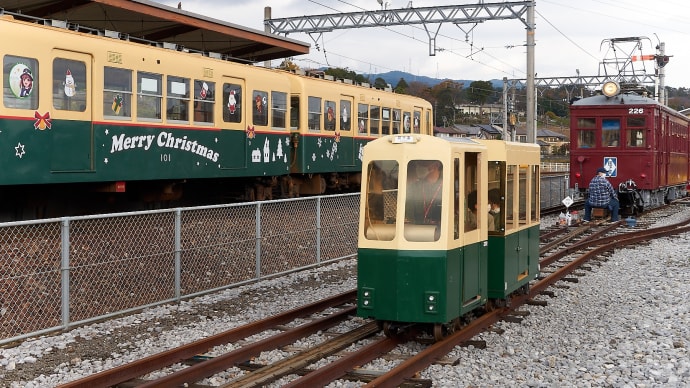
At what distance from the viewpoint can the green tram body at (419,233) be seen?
7805 mm

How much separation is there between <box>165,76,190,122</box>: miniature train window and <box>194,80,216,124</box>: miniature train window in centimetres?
27

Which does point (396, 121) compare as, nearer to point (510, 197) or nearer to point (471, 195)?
point (510, 197)

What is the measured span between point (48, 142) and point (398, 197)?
6705 millimetres

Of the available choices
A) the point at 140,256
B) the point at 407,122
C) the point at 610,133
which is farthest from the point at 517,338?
the point at 407,122

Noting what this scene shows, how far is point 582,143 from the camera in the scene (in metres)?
23.3

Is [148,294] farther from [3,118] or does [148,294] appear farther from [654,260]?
[654,260]

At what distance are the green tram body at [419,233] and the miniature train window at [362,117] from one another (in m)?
13.8

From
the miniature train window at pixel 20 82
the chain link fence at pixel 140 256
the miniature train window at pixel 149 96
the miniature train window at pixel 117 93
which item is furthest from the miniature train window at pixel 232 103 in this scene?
the miniature train window at pixel 20 82

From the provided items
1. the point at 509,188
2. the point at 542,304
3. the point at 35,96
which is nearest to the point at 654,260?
the point at 542,304

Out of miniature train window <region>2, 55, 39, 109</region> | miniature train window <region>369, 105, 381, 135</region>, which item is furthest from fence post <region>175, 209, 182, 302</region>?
miniature train window <region>369, 105, 381, 135</region>

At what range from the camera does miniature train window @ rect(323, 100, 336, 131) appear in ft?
68.0

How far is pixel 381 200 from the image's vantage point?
817 cm

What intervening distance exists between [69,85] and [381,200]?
22.0ft

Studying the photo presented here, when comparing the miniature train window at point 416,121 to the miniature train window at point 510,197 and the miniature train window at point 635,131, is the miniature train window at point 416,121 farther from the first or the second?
the miniature train window at point 510,197
